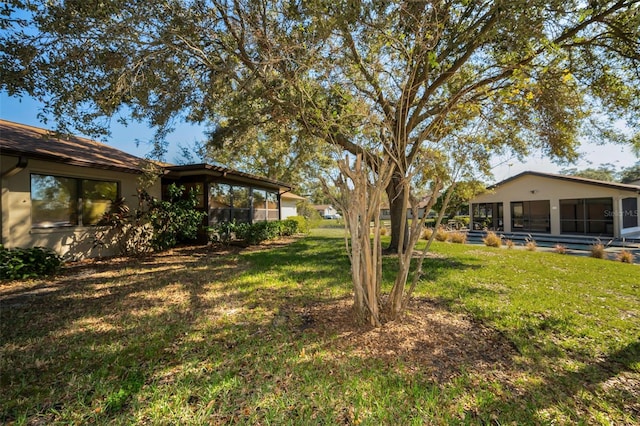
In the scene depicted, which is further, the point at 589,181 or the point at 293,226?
the point at 293,226

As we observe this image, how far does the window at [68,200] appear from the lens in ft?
23.3

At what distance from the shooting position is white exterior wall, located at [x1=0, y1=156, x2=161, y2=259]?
6.41 metres

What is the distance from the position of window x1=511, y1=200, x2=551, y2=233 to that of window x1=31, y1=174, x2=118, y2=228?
2404cm

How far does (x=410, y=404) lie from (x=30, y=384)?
3.13m

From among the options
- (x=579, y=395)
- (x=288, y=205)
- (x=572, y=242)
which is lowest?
(x=572, y=242)

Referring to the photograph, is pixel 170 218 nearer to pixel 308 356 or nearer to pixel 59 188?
pixel 59 188

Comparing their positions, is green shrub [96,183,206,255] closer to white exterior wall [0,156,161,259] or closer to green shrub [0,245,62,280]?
white exterior wall [0,156,161,259]

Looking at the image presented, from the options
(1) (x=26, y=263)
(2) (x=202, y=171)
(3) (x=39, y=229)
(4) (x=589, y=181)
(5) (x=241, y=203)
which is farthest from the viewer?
(4) (x=589, y=181)

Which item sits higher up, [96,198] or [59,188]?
[59,188]

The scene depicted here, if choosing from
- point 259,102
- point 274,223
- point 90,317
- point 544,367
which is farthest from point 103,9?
point 274,223

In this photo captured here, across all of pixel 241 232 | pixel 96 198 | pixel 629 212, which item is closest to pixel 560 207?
pixel 629 212

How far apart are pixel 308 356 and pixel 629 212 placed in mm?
24034

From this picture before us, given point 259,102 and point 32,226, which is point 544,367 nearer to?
point 259,102

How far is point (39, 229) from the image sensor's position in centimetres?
701
